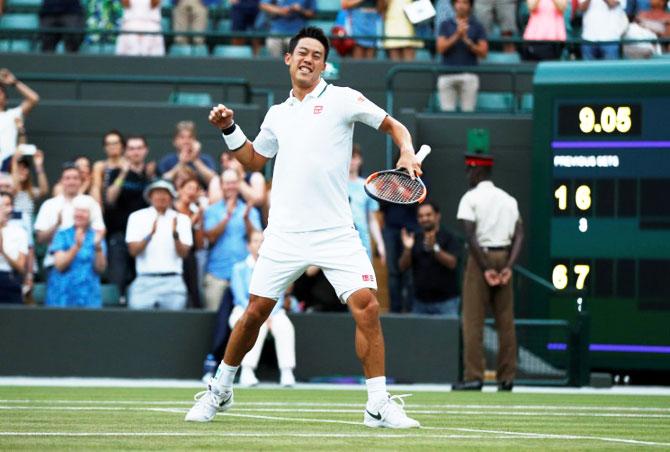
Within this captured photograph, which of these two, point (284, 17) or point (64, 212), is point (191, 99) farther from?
point (64, 212)

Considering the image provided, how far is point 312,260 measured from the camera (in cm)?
925

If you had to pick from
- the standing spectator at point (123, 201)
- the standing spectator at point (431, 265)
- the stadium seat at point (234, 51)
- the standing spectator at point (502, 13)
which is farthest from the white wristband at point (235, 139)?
the standing spectator at point (502, 13)

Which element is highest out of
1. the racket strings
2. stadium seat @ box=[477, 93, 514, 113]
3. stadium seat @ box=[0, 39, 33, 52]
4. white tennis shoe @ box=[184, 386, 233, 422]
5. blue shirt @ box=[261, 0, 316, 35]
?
blue shirt @ box=[261, 0, 316, 35]

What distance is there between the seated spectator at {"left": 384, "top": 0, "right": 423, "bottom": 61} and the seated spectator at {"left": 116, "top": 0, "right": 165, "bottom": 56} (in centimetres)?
308

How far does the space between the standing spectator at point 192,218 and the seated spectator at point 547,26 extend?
589cm

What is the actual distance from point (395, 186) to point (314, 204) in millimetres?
488

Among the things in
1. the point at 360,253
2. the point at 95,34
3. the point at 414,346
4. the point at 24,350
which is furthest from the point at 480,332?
the point at 95,34

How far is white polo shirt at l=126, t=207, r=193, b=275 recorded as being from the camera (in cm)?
1661

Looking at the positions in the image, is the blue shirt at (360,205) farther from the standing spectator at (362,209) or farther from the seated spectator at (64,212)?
the seated spectator at (64,212)

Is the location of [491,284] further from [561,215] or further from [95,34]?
[95,34]

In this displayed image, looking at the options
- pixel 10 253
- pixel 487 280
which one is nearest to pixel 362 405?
pixel 487 280

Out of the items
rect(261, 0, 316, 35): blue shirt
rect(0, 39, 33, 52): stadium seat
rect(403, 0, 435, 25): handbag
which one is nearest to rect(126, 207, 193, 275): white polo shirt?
rect(403, 0, 435, 25): handbag

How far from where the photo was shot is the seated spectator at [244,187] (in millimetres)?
17328

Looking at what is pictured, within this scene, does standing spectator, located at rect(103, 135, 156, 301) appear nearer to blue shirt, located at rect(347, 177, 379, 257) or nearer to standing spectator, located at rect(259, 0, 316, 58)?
blue shirt, located at rect(347, 177, 379, 257)
